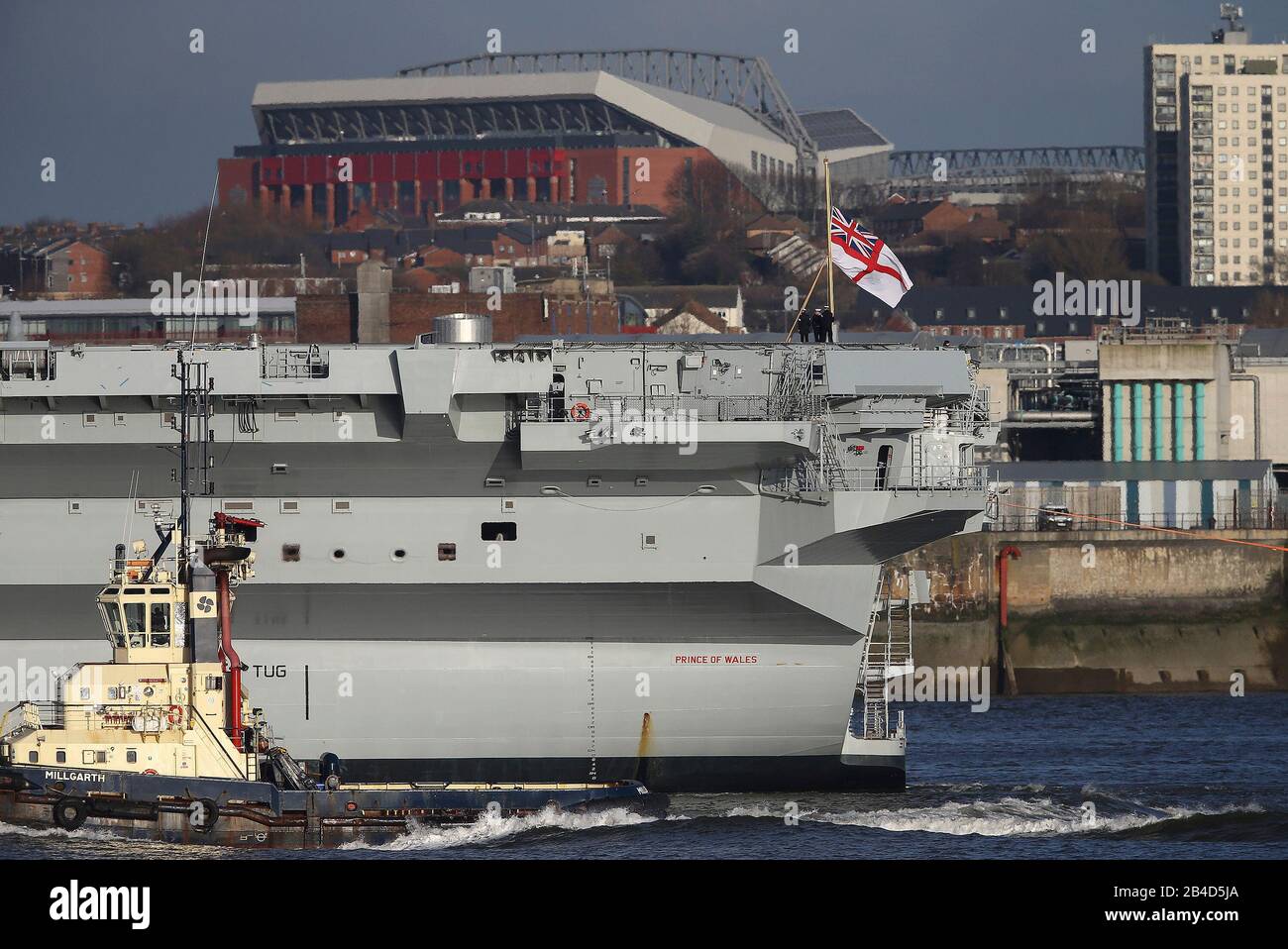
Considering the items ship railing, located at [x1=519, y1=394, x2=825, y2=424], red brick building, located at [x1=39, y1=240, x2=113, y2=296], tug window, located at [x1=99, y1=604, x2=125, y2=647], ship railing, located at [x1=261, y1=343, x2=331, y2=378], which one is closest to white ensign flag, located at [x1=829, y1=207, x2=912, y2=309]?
ship railing, located at [x1=519, y1=394, x2=825, y2=424]

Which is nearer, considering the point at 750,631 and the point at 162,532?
the point at 162,532

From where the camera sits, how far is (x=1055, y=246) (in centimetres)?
12975

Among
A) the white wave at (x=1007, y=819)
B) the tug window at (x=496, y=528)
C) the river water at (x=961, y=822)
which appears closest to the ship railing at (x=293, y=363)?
the tug window at (x=496, y=528)

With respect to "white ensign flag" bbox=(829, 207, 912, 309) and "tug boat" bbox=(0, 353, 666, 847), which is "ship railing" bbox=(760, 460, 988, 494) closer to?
"white ensign flag" bbox=(829, 207, 912, 309)

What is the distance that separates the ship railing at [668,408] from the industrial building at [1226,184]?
106493 millimetres

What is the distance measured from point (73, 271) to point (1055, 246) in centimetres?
5887

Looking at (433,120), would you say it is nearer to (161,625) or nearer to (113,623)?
(113,623)

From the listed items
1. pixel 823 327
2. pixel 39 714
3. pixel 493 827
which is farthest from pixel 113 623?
pixel 823 327

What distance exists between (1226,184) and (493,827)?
115380 mm

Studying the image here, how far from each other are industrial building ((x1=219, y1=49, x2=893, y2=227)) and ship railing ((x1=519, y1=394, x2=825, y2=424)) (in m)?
114

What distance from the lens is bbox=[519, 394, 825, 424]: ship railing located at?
31406 millimetres

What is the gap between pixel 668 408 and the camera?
31781mm

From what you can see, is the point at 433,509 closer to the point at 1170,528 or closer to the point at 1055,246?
the point at 1170,528
